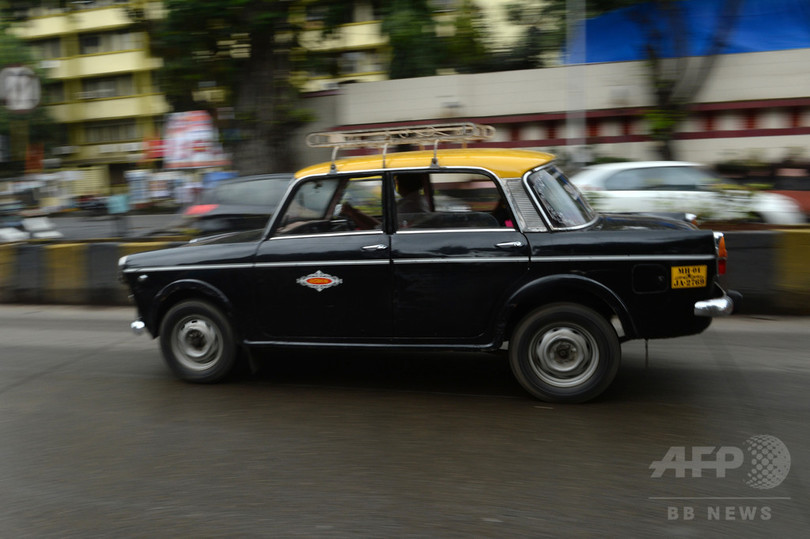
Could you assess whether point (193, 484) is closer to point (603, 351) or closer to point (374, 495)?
point (374, 495)

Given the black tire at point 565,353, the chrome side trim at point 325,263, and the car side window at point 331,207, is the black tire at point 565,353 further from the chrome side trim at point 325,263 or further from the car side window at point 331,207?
the car side window at point 331,207

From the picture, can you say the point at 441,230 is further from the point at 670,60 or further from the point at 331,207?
the point at 670,60

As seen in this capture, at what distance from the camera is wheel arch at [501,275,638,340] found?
509 cm

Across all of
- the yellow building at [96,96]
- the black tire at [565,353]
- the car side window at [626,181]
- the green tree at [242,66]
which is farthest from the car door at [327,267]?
the yellow building at [96,96]

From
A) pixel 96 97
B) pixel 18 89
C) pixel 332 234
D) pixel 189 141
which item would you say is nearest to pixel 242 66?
pixel 189 141

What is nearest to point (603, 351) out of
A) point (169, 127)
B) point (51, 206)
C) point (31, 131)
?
point (169, 127)

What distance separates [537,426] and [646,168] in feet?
25.7

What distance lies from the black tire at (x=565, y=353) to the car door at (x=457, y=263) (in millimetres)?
289

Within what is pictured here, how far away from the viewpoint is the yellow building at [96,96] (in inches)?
1981

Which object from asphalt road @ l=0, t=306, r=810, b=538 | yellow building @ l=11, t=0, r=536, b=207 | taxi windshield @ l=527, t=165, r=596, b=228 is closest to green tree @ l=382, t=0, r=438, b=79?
taxi windshield @ l=527, t=165, r=596, b=228

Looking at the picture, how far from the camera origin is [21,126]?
47.2m

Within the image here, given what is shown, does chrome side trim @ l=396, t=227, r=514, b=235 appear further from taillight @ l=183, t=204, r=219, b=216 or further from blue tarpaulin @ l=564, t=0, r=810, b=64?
blue tarpaulin @ l=564, t=0, r=810, b=64

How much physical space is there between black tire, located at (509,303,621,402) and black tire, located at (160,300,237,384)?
216cm

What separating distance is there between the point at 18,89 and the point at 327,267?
8112 mm
